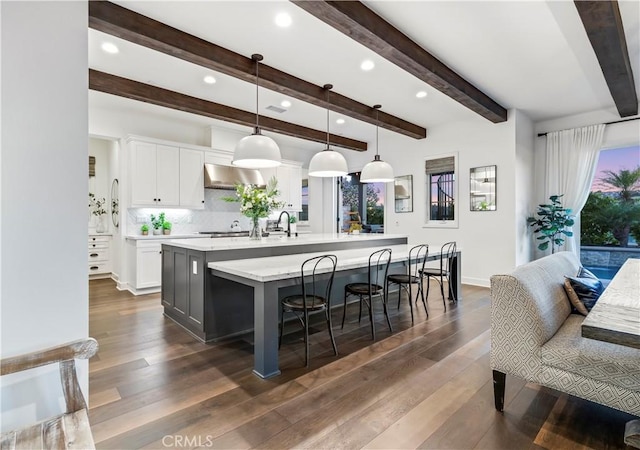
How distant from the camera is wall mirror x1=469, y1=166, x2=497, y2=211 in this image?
18.4ft

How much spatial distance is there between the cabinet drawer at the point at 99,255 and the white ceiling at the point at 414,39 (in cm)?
292

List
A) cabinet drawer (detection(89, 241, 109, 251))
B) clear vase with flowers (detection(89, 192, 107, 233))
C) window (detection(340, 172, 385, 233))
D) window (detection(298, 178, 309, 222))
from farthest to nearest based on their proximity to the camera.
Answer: window (detection(298, 178, 309, 222)) < window (detection(340, 172, 385, 233)) < clear vase with flowers (detection(89, 192, 107, 233)) < cabinet drawer (detection(89, 241, 109, 251))

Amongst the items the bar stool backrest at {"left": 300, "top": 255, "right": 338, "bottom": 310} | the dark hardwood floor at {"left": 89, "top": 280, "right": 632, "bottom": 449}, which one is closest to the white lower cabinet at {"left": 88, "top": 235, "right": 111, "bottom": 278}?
the dark hardwood floor at {"left": 89, "top": 280, "right": 632, "bottom": 449}

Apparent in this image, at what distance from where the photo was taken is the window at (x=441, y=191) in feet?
20.3

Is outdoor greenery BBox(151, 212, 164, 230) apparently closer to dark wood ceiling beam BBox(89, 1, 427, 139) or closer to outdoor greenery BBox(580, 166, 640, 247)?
dark wood ceiling beam BBox(89, 1, 427, 139)

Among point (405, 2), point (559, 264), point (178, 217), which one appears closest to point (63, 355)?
point (405, 2)

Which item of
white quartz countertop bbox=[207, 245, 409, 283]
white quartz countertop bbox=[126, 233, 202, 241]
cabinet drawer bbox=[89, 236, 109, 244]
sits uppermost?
white quartz countertop bbox=[126, 233, 202, 241]

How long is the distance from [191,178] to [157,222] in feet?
3.15

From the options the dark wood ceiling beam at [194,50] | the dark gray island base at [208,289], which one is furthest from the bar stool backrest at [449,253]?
the dark wood ceiling beam at [194,50]

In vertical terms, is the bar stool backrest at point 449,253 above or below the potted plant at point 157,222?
below

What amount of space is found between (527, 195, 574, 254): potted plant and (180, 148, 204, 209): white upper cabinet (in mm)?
5862

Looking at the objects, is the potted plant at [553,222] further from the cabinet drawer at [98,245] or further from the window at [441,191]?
the cabinet drawer at [98,245]

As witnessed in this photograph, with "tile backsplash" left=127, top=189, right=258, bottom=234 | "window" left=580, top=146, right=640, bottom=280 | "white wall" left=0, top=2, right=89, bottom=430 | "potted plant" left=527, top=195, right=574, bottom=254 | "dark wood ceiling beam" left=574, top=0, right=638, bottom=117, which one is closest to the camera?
"white wall" left=0, top=2, right=89, bottom=430

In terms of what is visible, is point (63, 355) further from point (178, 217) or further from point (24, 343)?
point (178, 217)
